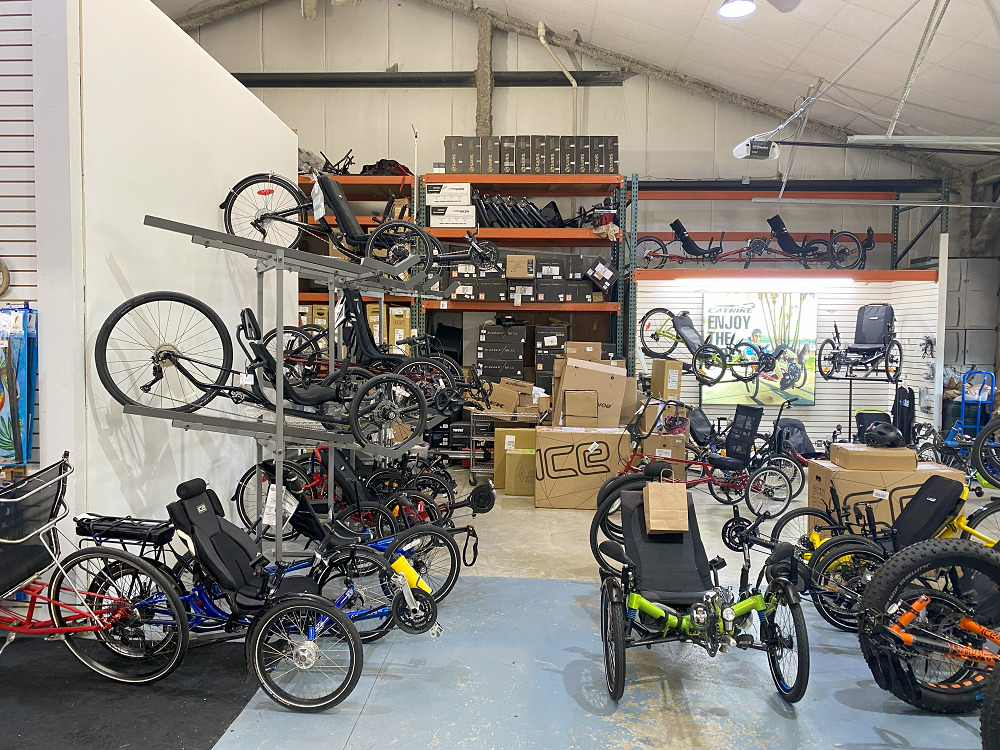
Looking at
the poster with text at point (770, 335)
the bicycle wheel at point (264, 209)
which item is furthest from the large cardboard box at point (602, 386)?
the bicycle wheel at point (264, 209)

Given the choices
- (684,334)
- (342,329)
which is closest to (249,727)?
(342,329)

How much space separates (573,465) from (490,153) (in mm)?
3823

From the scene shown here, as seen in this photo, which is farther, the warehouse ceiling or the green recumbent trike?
the warehouse ceiling

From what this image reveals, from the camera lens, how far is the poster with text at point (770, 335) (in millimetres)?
8523

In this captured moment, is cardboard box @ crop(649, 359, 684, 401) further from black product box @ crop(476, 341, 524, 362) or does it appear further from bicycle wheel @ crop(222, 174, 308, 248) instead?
bicycle wheel @ crop(222, 174, 308, 248)

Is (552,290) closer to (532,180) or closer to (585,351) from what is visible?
(585,351)

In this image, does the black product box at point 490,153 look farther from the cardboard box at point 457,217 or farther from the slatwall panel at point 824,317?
the slatwall panel at point 824,317

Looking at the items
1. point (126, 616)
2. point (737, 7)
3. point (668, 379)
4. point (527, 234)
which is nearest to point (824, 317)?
point (668, 379)

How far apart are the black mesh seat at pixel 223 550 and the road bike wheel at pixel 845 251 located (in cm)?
804

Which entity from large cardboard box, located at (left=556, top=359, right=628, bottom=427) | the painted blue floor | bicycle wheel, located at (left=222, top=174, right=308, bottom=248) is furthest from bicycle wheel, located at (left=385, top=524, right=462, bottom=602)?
large cardboard box, located at (left=556, top=359, right=628, bottom=427)

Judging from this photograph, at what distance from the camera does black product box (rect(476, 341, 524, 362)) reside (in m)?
7.55

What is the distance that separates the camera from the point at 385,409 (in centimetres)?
386

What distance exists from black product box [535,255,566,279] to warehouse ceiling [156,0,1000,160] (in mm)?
2795

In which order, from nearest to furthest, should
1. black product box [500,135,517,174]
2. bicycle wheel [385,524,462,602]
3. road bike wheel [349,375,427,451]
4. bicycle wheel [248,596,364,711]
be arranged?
1. bicycle wheel [248,596,364,711]
2. bicycle wheel [385,524,462,602]
3. road bike wheel [349,375,427,451]
4. black product box [500,135,517,174]
